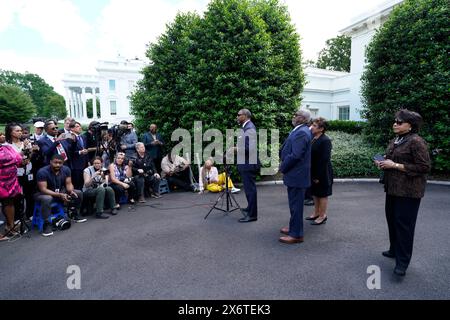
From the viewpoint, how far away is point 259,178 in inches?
370

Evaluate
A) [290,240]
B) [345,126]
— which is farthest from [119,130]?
[345,126]

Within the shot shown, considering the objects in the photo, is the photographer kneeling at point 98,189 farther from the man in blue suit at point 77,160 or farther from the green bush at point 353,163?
the green bush at point 353,163

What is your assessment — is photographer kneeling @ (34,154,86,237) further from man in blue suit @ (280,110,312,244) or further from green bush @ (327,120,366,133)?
green bush @ (327,120,366,133)

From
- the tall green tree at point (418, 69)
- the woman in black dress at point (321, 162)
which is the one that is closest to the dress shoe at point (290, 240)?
the woman in black dress at point (321, 162)

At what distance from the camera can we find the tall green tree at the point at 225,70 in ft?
27.8

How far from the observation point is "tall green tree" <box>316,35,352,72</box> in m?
A: 36.9

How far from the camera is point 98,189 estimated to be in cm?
607

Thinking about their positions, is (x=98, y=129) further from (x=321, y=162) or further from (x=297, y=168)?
(x=321, y=162)

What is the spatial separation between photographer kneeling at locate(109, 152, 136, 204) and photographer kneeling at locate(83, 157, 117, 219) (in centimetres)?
24

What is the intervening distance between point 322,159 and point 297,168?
112 centimetres
